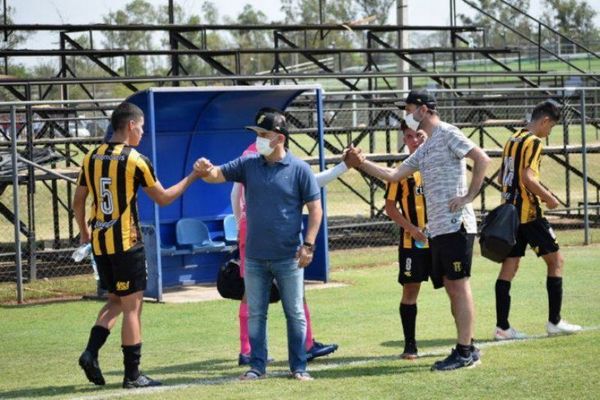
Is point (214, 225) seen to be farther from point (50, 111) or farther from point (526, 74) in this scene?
point (526, 74)

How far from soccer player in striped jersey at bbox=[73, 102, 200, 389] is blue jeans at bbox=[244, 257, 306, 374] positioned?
29.5 inches

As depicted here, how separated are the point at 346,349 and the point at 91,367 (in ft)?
7.96

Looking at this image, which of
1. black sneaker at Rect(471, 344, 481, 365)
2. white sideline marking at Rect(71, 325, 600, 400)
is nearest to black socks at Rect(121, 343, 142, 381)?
white sideline marking at Rect(71, 325, 600, 400)

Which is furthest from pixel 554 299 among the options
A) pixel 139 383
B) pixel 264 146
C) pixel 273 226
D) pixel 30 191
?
pixel 30 191

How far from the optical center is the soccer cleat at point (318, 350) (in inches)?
379

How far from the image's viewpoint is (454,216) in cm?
875

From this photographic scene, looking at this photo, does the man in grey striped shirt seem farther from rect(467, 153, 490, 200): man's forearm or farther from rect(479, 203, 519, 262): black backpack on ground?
rect(479, 203, 519, 262): black backpack on ground

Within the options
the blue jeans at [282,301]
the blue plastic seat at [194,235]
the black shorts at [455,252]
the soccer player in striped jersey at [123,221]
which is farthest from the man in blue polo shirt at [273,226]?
the blue plastic seat at [194,235]

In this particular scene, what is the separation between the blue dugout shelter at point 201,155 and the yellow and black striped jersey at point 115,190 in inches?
224

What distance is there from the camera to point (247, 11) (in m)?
79.3

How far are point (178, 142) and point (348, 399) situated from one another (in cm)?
811

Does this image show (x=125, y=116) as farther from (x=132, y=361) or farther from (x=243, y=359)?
(x=243, y=359)

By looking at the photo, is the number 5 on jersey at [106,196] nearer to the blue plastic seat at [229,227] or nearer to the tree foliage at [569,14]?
the blue plastic seat at [229,227]

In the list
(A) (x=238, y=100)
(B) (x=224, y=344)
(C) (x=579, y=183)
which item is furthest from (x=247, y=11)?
(B) (x=224, y=344)
